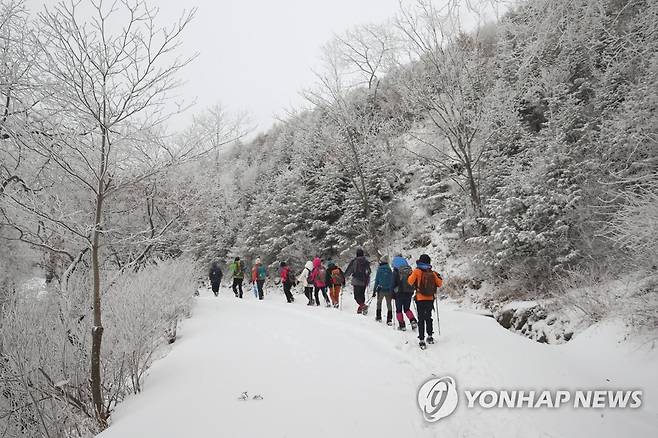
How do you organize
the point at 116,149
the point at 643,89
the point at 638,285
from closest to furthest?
the point at 116,149 → the point at 638,285 → the point at 643,89

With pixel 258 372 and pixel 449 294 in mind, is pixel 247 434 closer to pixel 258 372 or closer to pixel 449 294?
pixel 258 372

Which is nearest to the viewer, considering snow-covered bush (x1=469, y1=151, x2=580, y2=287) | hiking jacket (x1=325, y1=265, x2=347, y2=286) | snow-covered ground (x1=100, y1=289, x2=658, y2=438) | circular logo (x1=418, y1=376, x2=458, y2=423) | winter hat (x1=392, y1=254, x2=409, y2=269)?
snow-covered ground (x1=100, y1=289, x2=658, y2=438)

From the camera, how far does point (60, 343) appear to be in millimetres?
5879

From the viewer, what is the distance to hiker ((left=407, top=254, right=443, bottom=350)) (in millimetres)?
6633

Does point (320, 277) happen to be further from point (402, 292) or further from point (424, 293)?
point (424, 293)

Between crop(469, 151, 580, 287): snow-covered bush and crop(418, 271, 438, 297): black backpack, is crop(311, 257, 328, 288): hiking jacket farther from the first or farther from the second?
crop(418, 271, 438, 297): black backpack

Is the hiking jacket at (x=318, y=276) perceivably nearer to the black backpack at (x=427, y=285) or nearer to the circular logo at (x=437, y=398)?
the black backpack at (x=427, y=285)

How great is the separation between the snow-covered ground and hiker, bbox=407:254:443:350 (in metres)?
0.30

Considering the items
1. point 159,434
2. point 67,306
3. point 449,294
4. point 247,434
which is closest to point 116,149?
point 67,306

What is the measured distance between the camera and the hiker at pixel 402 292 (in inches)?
309

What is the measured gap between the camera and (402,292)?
796 cm

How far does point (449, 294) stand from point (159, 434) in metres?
10.2

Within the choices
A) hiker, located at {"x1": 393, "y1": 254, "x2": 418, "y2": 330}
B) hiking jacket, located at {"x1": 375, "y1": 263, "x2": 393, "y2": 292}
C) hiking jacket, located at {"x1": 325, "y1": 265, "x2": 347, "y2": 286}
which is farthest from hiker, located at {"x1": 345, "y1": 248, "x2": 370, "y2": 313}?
hiker, located at {"x1": 393, "y1": 254, "x2": 418, "y2": 330}

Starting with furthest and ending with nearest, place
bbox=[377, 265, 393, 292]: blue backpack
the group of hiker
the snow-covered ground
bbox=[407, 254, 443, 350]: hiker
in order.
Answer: bbox=[377, 265, 393, 292]: blue backpack
the group of hiker
bbox=[407, 254, 443, 350]: hiker
the snow-covered ground
